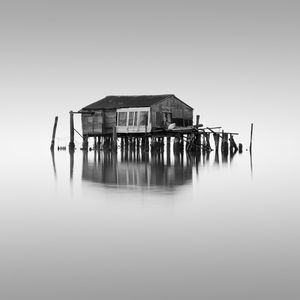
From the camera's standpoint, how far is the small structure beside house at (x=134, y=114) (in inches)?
1938

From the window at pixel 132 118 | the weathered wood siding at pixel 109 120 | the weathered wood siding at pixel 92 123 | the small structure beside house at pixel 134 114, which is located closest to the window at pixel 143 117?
the small structure beside house at pixel 134 114

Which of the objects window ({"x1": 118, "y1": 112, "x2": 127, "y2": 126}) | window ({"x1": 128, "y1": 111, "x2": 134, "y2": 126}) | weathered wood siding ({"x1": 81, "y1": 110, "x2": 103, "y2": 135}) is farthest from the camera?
weathered wood siding ({"x1": 81, "y1": 110, "x2": 103, "y2": 135})

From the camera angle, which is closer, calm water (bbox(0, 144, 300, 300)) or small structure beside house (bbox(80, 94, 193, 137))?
calm water (bbox(0, 144, 300, 300))

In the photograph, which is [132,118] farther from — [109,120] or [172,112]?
[172,112]

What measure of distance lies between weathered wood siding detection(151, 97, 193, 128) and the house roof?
556 millimetres

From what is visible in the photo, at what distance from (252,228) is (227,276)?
377 centimetres

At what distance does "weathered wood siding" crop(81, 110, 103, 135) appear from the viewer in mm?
52094

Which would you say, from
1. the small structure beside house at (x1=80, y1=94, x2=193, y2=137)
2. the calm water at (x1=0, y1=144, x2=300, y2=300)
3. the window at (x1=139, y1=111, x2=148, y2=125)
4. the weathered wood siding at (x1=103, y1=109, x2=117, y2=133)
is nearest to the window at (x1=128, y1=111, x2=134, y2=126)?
the small structure beside house at (x1=80, y1=94, x2=193, y2=137)

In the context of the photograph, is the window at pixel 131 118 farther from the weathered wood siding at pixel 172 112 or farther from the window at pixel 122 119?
the weathered wood siding at pixel 172 112

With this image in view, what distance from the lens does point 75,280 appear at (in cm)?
744

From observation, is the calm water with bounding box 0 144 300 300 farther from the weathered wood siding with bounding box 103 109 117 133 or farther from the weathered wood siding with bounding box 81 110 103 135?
the weathered wood siding with bounding box 81 110 103 135

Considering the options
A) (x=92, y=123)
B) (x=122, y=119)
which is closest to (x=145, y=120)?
(x=122, y=119)
